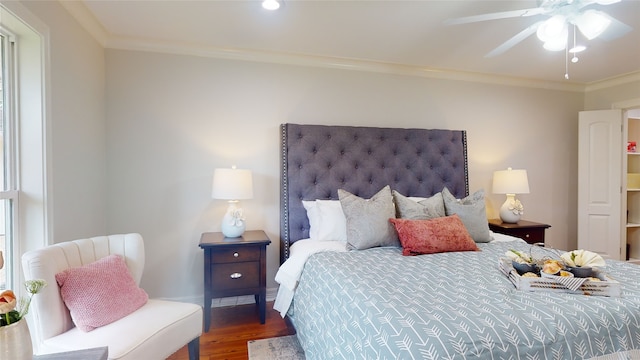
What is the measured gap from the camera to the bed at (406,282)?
104 cm

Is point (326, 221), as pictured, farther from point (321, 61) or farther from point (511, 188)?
point (511, 188)

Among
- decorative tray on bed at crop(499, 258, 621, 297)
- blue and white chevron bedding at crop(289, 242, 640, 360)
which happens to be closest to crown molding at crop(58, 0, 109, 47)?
blue and white chevron bedding at crop(289, 242, 640, 360)

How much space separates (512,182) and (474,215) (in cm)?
94

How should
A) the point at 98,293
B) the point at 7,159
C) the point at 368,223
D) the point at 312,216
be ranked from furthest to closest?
the point at 312,216
the point at 368,223
the point at 7,159
the point at 98,293

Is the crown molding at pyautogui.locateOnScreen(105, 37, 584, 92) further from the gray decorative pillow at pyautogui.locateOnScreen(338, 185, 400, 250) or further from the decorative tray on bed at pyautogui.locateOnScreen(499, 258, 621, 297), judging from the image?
the decorative tray on bed at pyautogui.locateOnScreen(499, 258, 621, 297)

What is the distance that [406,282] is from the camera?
1503 millimetres

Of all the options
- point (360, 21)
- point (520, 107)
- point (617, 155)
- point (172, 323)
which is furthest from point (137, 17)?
point (617, 155)

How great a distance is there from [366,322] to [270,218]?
178cm

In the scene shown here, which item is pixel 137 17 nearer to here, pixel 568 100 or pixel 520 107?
pixel 520 107

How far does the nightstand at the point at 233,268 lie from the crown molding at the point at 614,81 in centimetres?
424

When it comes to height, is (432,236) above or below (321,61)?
below

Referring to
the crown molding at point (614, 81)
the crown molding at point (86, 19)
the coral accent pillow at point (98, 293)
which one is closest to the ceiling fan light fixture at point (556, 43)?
the crown molding at point (614, 81)

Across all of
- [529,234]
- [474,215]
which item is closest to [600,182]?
[529,234]

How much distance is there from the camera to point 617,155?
338 centimetres
